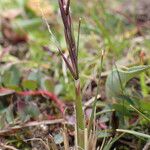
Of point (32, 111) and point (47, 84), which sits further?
point (47, 84)

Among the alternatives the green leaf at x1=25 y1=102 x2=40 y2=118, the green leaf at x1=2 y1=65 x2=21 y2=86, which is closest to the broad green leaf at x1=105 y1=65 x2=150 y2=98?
the green leaf at x1=25 y1=102 x2=40 y2=118

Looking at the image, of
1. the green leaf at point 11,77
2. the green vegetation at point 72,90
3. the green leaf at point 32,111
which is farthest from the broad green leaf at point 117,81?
the green leaf at point 11,77

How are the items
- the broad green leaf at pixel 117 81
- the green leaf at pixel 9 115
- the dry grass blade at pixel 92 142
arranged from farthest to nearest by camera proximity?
the green leaf at pixel 9 115, the broad green leaf at pixel 117 81, the dry grass blade at pixel 92 142

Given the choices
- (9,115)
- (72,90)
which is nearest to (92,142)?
(9,115)

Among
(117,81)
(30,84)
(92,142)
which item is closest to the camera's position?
(92,142)

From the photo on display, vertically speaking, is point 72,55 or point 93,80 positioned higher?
point 72,55

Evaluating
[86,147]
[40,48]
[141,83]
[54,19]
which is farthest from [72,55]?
[54,19]

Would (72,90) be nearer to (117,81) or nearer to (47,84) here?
(47,84)

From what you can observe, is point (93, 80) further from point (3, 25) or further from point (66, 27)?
point (3, 25)

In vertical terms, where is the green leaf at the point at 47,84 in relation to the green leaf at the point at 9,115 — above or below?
above

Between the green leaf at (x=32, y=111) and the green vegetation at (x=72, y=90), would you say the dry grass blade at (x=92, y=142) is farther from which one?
the green leaf at (x=32, y=111)

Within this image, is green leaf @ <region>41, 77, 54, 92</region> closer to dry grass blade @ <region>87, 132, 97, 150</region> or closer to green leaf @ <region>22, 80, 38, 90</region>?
green leaf @ <region>22, 80, 38, 90</region>
